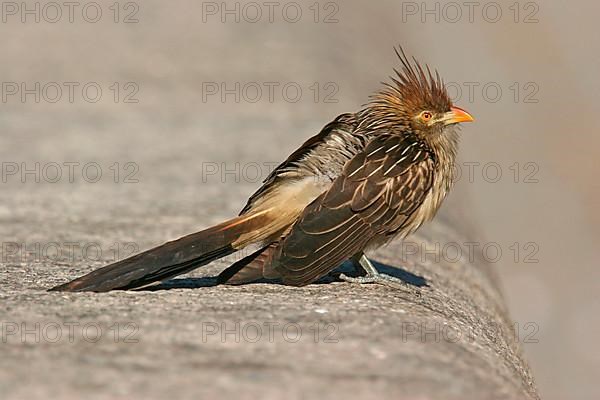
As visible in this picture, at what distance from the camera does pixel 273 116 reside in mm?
11656

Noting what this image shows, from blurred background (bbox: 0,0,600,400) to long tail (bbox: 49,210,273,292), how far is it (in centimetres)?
192

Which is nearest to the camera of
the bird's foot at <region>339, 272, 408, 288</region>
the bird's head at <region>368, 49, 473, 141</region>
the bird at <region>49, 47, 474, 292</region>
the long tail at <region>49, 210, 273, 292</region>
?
the long tail at <region>49, 210, 273, 292</region>

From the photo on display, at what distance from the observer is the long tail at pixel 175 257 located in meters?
5.71

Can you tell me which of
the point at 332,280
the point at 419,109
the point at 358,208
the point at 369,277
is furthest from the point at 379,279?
the point at 419,109

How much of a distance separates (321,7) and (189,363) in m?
13.4

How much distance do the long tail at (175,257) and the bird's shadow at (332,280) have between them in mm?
178

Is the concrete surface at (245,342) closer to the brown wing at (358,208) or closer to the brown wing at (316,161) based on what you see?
the brown wing at (358,208)

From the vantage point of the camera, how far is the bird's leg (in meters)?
6.32

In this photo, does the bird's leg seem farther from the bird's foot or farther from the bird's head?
the bird's head

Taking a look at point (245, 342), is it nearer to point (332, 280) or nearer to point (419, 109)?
point (332, 280)

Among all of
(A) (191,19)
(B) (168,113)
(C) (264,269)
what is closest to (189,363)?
(C) (264,269)

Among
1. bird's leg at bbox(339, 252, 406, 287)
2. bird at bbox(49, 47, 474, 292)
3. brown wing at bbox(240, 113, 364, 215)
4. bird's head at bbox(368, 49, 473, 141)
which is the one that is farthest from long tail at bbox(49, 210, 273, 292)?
bird's head at bbox(368, 49, 473, 141)

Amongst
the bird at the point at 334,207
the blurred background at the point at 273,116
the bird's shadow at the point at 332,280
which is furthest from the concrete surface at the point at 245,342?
the blurred background at the point at 273,116

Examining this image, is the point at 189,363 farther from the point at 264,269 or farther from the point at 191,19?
the point at 191,19
